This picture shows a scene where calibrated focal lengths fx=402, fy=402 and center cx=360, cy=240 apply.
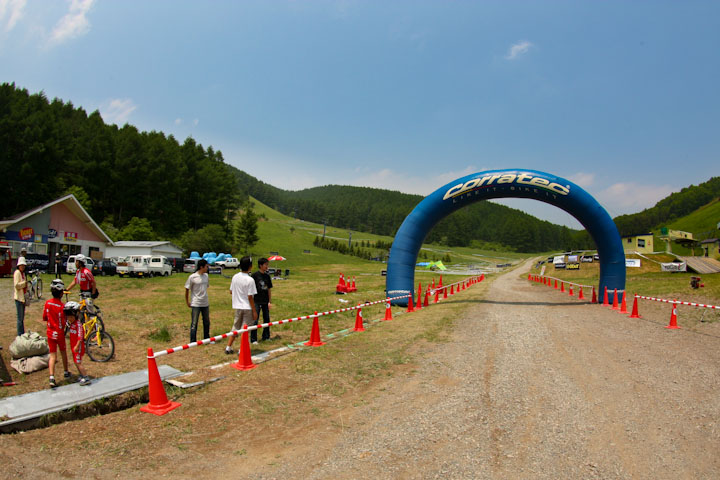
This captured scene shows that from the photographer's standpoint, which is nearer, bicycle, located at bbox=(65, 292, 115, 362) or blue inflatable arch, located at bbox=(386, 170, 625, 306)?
bicycle, located at bbox=(65, 292, 115, 362)

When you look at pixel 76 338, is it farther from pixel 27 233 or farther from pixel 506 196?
pixel 27 233

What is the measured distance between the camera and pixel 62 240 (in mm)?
35875

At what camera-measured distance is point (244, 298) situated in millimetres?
8516

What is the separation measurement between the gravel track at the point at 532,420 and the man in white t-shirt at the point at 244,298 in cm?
347

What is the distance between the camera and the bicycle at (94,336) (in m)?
7.95

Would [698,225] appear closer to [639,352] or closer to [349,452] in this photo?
[639,352]

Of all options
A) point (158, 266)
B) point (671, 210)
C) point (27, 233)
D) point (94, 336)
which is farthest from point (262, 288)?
point (671, 210)

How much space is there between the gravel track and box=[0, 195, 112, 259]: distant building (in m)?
35.4

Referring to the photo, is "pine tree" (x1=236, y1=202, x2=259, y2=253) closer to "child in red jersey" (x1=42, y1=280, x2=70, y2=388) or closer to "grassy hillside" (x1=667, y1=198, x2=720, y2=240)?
"child in red jersey" (x1=42, y1=280, x2=70, y2=388)

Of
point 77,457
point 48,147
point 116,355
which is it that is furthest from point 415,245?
point 48,147

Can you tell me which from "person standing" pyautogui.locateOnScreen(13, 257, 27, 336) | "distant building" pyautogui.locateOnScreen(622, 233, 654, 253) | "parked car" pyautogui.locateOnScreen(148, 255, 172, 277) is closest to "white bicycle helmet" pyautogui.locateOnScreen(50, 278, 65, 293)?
"person standing" pyautogui.locateOnScreen(13, 257, 27, 336)

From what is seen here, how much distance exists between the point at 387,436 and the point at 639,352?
24.3 ft

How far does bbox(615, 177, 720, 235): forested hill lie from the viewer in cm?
16600

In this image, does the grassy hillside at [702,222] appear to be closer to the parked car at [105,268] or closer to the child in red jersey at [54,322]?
the parked car at [105,268]
